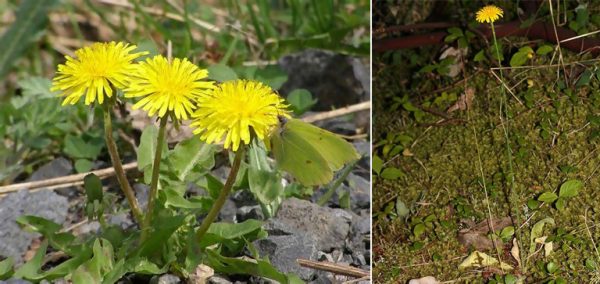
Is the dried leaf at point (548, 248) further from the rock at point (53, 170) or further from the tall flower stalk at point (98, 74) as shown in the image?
the rock at point (53, 170)

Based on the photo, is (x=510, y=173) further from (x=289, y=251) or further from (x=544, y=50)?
(x=289, y=251)

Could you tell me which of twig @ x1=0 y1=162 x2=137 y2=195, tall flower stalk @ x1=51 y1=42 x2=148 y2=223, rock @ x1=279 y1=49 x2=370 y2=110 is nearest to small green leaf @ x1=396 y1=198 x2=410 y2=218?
tall flower stalk @ x1=51 y1=42 x2=148 y2=223

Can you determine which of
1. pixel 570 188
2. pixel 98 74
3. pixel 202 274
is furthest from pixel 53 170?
pixel 570 188

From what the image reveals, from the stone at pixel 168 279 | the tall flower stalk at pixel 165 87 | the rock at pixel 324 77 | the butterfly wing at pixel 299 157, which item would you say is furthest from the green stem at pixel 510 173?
the rock at pixel 324 77

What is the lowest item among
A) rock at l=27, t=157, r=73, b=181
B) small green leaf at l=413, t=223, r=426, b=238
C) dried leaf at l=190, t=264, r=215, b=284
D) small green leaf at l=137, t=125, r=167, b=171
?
dried leaf at l=190, t=264, r=215, b=284

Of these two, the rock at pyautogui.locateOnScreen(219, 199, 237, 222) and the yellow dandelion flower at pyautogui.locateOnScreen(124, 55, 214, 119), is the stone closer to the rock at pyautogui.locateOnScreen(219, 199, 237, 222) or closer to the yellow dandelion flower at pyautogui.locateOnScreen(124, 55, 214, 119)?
the rock at pyautogui.locateOnScreen(219, 199, 237, 222)

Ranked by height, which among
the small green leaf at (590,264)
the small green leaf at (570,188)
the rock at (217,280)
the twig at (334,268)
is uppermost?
the small green leaf at (570,188)
